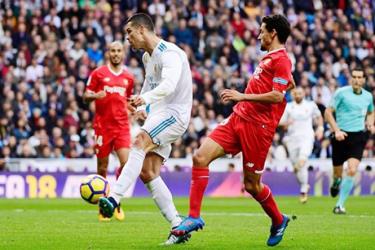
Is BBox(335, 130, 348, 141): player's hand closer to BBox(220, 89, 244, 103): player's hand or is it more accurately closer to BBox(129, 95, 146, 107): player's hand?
BBox(220, 89, 244, 103): player's hand

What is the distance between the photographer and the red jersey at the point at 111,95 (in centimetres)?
1853

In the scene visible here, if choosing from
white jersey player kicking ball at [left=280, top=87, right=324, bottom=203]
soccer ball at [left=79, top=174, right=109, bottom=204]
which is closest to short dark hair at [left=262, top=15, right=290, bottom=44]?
soccer ball at [left=79, top=174, right=109, bottom=204]

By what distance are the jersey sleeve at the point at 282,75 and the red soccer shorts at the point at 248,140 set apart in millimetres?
501

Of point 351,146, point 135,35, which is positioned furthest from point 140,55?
point 135,35

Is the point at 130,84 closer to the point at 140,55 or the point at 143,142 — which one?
the point at 143,142

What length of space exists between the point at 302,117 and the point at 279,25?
14.3m

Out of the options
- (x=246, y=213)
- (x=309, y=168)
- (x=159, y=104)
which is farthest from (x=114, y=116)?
(x=309, y=168)

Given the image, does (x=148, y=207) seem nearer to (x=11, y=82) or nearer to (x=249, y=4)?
(x=11, y=82)

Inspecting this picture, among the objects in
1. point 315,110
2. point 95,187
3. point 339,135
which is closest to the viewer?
point 95,187

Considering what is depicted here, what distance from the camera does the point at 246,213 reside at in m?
19.1

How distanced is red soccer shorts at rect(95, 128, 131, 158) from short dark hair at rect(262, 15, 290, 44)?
684 cm

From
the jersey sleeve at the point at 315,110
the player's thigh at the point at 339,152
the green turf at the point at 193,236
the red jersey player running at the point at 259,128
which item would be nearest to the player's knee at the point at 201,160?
the red jersey player running at the point at 259,128

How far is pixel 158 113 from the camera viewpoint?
40.0ft

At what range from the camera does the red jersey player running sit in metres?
11.9
